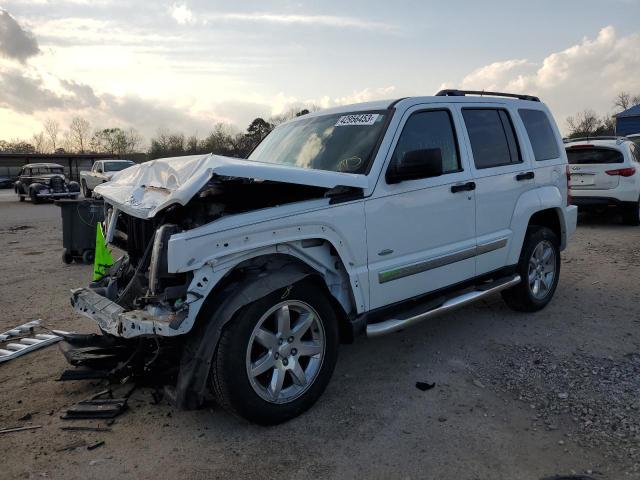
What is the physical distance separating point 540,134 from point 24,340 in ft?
18.5

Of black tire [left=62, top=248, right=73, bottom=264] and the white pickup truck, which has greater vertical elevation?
the white pickup truck

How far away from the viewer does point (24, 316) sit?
5762 millimetres

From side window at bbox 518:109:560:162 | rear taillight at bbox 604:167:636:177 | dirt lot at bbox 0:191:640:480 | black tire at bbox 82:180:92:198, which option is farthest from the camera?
black tire at bbox 82:180:92:198

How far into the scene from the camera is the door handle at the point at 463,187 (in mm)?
4383

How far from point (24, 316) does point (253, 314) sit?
389 centimetres

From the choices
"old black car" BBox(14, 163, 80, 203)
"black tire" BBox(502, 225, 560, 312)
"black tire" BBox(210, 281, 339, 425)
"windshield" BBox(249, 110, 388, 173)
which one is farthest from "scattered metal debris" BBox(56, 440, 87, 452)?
"old black car" BBox(14, 163, 80, 203)

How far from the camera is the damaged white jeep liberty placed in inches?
123

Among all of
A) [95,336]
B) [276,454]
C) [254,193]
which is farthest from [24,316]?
[276,454]

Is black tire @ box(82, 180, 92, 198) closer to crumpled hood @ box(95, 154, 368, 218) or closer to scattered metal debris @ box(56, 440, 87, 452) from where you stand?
crumpled hood @ box(95, 154, 368, 218)

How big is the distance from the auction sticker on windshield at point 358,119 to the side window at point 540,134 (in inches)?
80.8

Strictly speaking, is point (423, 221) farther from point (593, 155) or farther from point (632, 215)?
point (632, 215)

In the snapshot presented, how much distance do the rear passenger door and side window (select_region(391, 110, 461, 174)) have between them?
21cm

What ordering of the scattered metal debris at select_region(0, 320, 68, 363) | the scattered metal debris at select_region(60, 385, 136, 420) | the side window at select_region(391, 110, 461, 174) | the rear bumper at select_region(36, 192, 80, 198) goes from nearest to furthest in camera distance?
the scattered metal debris at select_region(60, 385, 136, 420)
the side window at select_region(391, 110, 461, 174)
the scattered metal debris at select_region(0, 320, 68, 363)
the rear bumper at select_region(36, 192, 80, 198)

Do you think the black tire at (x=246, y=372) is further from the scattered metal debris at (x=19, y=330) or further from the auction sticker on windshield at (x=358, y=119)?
the scattered metal debris at (x=19, y=330)
